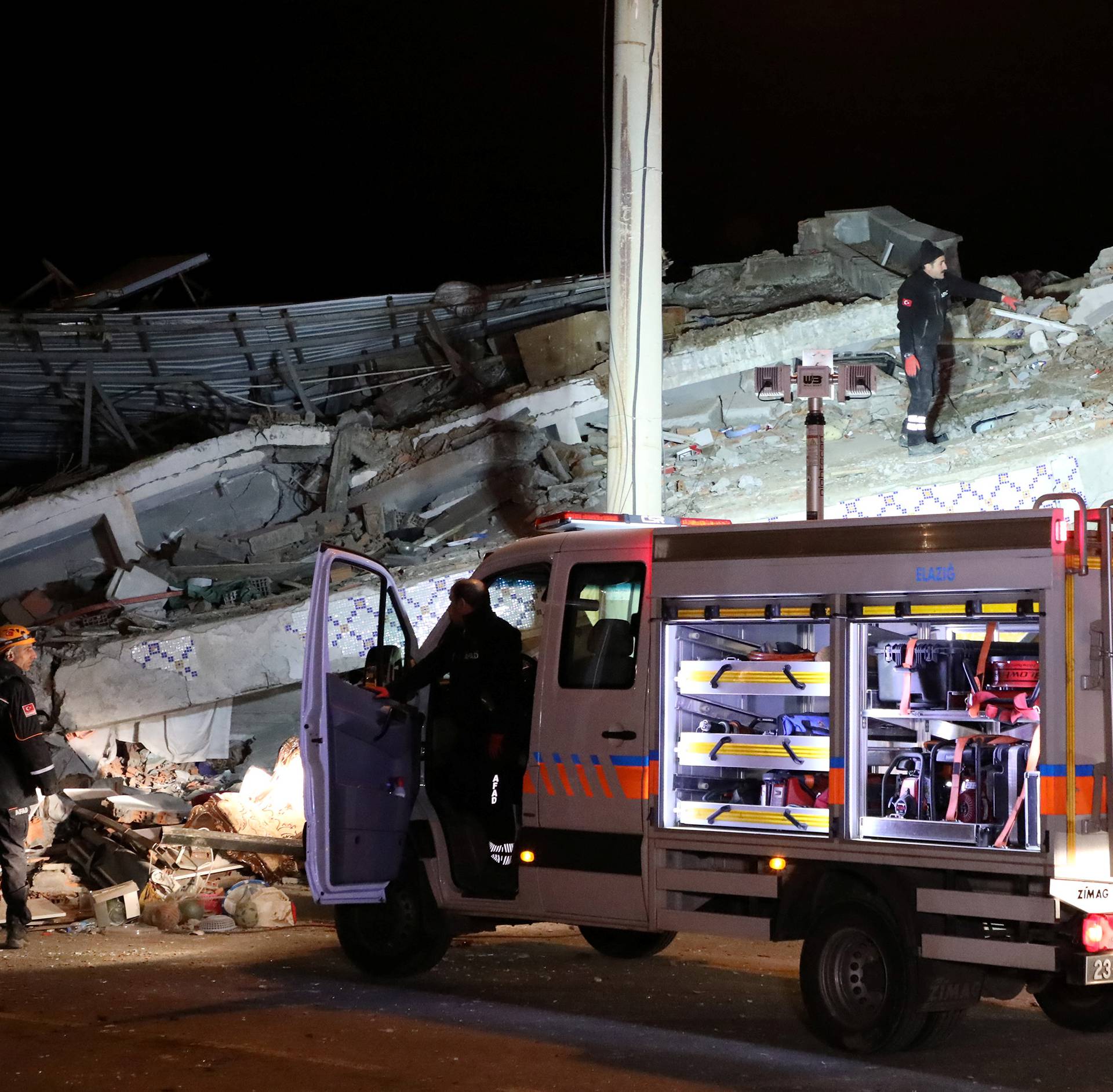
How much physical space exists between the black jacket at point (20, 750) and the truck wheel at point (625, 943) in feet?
10.9

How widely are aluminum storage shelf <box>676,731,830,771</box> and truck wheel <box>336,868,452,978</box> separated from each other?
183 cm

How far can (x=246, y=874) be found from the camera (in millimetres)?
10117

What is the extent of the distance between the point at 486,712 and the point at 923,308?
6.81 m

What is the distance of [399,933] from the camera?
776 cm

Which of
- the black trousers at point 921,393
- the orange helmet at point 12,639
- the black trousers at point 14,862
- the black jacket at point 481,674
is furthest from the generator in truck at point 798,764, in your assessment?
the black trousers at point 921,393

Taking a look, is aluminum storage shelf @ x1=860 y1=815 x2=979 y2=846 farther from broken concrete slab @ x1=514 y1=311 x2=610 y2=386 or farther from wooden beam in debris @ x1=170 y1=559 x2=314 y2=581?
broken concrete slab @ x1=514 y1=311 x2=610 y2=386

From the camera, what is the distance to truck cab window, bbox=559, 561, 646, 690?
6.93 metres

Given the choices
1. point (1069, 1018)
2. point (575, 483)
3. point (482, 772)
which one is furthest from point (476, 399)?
point (1069, 1018)

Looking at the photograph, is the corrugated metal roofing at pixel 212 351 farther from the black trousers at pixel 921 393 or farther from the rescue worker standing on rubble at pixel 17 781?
the rescue worker standing on rubble at pixel 17 781

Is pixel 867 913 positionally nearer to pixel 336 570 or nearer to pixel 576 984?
pixel 576 984

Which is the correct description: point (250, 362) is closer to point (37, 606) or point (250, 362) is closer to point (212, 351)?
point (212, 351)

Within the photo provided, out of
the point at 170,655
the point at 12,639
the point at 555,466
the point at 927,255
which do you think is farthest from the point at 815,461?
the point at 170,655

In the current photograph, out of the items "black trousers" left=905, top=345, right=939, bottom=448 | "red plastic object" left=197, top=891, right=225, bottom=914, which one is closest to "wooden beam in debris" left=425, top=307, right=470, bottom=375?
"black trousers" left=905, top=345, right=939, bottom=448

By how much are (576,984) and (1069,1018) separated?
8.02ft
